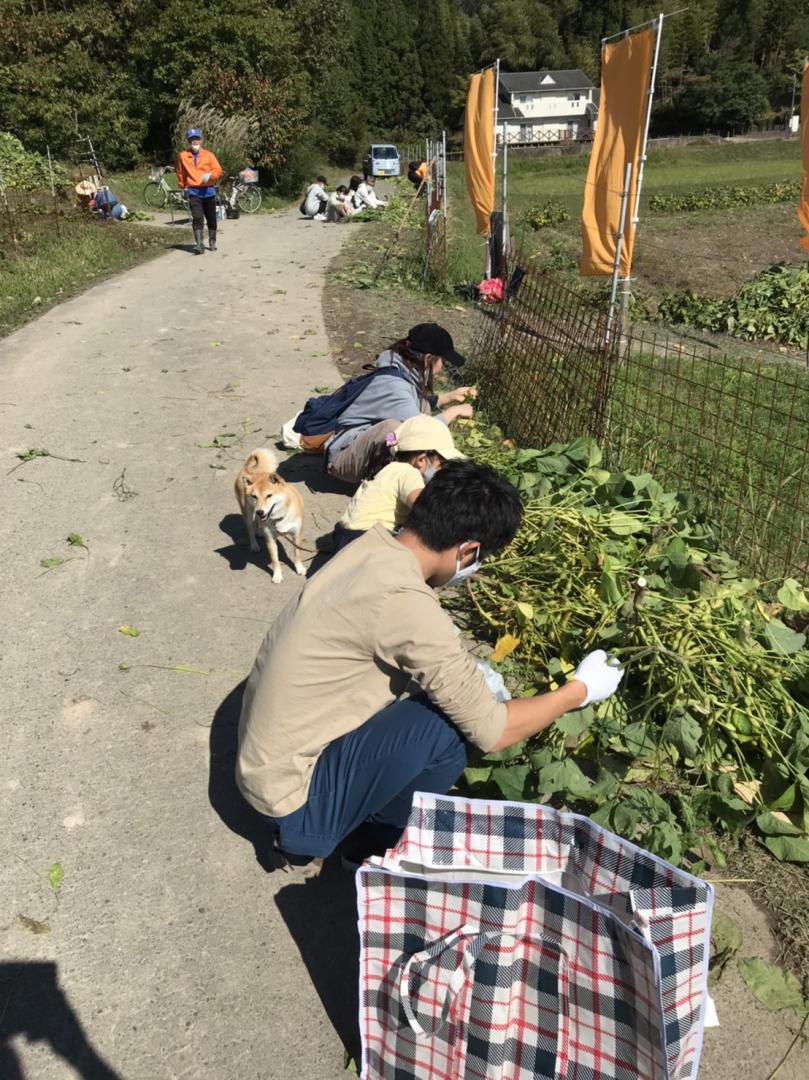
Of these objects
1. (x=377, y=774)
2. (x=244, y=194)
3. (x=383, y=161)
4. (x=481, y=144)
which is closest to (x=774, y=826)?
(x=377, y=774)

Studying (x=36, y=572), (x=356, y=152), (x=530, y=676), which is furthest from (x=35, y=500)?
(x=356, y=152)

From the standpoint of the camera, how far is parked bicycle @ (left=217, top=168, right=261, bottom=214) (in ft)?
64.7

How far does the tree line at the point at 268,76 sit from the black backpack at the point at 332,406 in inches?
345

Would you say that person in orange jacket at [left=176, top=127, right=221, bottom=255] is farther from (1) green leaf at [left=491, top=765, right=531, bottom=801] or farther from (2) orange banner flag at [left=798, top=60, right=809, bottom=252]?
(1) green leaf at [left=491, top=765, right=531, bottom=801]

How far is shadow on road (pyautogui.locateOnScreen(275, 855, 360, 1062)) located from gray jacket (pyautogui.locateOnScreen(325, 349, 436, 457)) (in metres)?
2.75

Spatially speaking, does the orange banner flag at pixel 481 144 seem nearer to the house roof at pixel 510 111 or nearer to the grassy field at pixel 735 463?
the grassy field at pixel 735 463

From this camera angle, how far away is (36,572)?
439 centimetres

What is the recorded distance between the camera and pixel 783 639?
3230 mm

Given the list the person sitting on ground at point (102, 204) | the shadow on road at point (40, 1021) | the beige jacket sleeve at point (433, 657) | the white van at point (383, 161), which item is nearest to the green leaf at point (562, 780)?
the beige jacket sleeve at point (433, 657)

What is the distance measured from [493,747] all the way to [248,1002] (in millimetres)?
1038

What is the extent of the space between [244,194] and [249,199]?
25 centimetres

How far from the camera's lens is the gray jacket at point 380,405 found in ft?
15.3

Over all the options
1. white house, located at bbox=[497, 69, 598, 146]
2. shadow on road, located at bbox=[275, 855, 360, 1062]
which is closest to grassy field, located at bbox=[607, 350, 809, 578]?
shadow on road, located at bbox=[275, 855, 360, 1062]

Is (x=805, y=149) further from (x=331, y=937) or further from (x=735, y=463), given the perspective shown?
(x=331, y=937)
